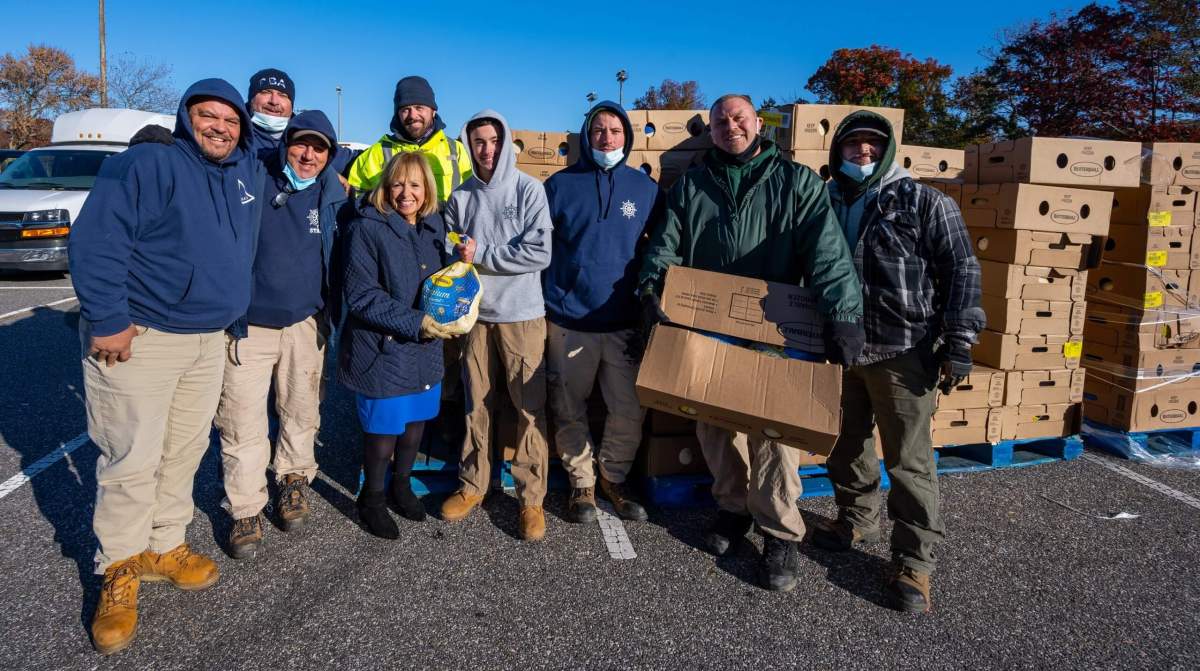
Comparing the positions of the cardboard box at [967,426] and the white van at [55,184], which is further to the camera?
the white van at [55,184]

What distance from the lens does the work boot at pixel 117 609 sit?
8.64 ft

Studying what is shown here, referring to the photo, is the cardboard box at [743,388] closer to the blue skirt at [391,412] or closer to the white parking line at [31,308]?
the blue skirt at [391,412]

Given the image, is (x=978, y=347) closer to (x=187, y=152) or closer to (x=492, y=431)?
(x=492, y=431)

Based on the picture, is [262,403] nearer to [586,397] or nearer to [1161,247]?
[586,397]

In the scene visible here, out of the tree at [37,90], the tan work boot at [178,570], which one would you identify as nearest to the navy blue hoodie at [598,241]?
the tan work boot at [178,570]

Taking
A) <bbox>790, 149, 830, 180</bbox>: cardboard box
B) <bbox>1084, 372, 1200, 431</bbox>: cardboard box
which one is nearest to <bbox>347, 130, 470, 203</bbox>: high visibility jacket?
<bbox>790, 149, 830, 180</bbox>: cardboard box

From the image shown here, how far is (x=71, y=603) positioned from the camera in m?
2.91

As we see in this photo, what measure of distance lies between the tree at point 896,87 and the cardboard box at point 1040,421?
38.9 feet

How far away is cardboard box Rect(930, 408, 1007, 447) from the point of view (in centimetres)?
452

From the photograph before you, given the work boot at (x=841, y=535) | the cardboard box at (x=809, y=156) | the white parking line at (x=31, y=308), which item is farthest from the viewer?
the white parking line at (x=31, y=308)

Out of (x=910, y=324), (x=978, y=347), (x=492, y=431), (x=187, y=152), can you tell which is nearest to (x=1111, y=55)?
(x=978, y=347)

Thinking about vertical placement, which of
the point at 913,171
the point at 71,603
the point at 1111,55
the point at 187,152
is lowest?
the point at 71,603

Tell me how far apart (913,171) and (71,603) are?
550 centimetres

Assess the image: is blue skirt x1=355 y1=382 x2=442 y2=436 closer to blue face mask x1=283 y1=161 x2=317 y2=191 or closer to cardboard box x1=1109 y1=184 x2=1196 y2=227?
blue face mask x1=283 y1=161 x2=317 y2=191
